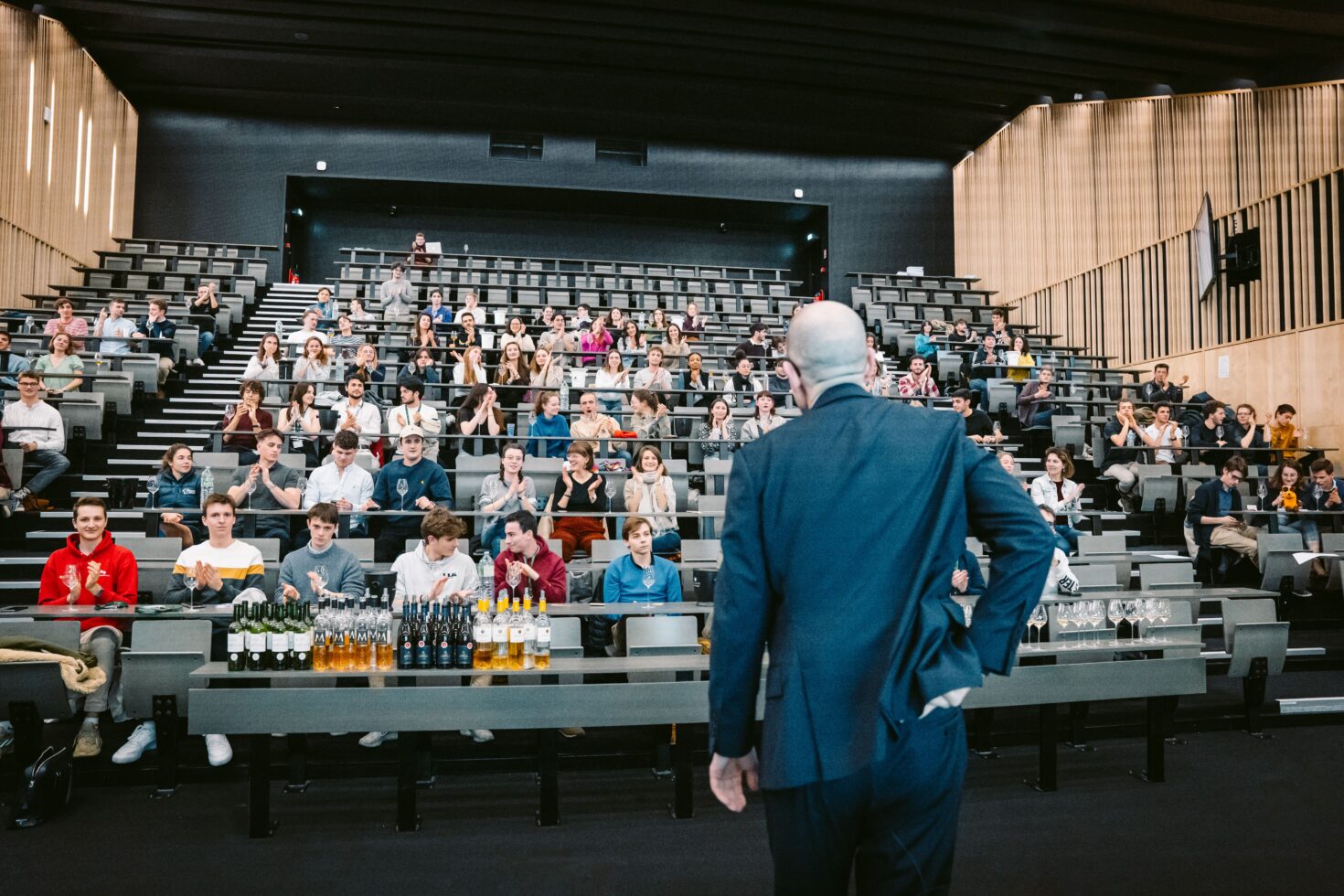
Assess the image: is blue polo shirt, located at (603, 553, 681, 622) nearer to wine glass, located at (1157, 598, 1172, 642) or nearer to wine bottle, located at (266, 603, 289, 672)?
wine bottle, located at (266, 603, 289, 672)

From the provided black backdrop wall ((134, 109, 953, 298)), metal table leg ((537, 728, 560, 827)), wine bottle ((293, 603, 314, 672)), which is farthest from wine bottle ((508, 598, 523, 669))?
black backdrop wall ((134, 109, 953, 298))

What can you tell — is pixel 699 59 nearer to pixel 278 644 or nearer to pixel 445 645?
pixel 445 645

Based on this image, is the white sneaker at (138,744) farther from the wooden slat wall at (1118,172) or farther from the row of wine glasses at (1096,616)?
the wooden slat wall at (1118,172)

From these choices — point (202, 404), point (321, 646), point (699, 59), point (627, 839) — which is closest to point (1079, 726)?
point (627, 839)

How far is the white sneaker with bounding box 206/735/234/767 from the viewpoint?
3.62 meters

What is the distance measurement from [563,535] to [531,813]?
2.45m

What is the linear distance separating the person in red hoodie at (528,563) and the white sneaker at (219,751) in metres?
1.24

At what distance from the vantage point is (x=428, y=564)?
4.18m

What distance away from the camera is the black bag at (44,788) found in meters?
3.08

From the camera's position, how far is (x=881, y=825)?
A: 130 centimetres

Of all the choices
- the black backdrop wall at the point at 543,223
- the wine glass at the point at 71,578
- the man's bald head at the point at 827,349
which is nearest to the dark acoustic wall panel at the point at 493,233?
the black backdrop wall at the point at 543,223

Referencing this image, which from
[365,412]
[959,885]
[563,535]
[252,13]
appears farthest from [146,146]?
[959,885]

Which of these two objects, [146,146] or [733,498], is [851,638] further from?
[146,146]

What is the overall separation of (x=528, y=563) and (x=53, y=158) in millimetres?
10413
